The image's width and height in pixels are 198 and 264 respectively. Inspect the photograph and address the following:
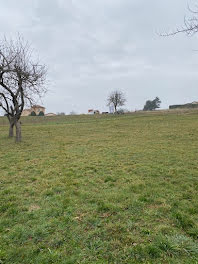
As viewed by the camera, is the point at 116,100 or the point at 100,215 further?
the point at 116,100

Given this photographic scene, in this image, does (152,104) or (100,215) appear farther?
(152,104)

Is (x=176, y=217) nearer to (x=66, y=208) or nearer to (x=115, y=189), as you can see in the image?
(x=115, y=189)

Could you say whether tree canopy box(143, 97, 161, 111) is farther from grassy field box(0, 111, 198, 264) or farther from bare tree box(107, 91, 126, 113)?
grassy field box(0, 111, 198, 264)

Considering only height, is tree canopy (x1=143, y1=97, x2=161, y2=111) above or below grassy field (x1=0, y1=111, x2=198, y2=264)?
above

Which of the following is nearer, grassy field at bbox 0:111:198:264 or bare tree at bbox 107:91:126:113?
grassy field at bbox 0:111:198:264

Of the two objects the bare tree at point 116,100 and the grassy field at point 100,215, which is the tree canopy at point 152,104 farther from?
the grassy field at point 100,215

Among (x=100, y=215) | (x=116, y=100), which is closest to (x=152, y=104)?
(x=116, y=100)

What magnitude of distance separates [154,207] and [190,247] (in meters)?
0.91

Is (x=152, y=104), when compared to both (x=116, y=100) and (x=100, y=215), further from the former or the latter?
(x=100, y=215)

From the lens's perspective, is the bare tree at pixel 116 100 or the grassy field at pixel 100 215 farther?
the bare tree at pixel 116 100

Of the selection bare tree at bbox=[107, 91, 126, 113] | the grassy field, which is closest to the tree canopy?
bare tree at bbox=[107, 91, 126, 113]

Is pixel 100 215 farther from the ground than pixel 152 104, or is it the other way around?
pixel 152 104

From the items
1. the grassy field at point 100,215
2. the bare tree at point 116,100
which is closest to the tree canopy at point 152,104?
the bare tree at point 116,100

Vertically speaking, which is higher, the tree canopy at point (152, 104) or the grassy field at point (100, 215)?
the tree canopy at point (152, 104)
